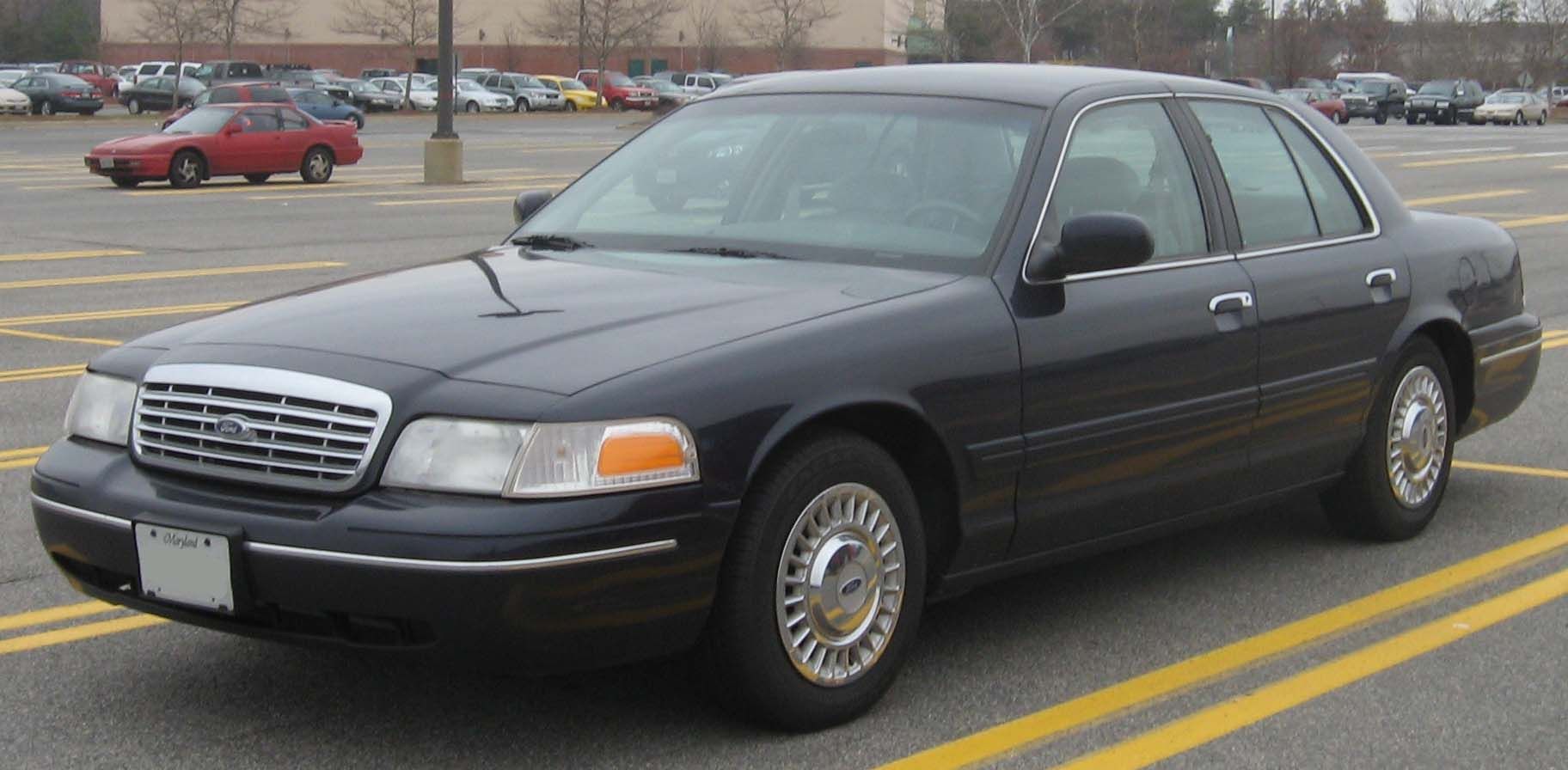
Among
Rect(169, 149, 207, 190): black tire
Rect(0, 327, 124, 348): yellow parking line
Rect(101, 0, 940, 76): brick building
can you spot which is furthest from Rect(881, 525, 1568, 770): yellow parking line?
Rect(101, 0, 940, 76): brick building

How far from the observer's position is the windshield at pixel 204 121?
2978 cm

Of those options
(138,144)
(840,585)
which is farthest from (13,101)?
(840,585)

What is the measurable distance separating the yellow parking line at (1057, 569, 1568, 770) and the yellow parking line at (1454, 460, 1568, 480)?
68.6 inches

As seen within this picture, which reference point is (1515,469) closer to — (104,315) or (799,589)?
(799,589)

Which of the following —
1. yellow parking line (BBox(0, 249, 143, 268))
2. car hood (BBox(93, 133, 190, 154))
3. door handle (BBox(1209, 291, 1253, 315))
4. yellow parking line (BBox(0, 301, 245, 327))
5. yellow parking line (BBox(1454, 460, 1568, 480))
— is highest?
car hood (BBox(93, 133, 190, 154))

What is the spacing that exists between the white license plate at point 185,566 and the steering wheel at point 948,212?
203 cm

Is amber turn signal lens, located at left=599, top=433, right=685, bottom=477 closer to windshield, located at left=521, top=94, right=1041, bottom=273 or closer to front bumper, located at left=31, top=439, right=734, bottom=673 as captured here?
front bumper, located at left=31, top=439, right=734, bottom=673

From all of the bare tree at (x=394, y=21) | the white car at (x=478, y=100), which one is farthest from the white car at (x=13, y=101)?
the bare tree at (x=394, y=21)

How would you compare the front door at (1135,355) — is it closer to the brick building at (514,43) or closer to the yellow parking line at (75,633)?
the yellow parking line at (75,633)

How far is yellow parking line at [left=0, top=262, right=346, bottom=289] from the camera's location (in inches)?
625

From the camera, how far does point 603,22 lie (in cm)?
8331

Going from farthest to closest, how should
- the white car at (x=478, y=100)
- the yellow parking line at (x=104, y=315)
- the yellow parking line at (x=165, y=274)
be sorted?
the white car at (x=478, y=100) < the yellow parking line at (x=165, y=274) < the yellow parking line at (x=104, y=315)

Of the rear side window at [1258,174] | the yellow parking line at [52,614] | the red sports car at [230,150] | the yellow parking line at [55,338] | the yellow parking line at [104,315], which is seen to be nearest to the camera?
the yellow parking line at [52,614]

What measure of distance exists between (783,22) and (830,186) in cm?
9511
